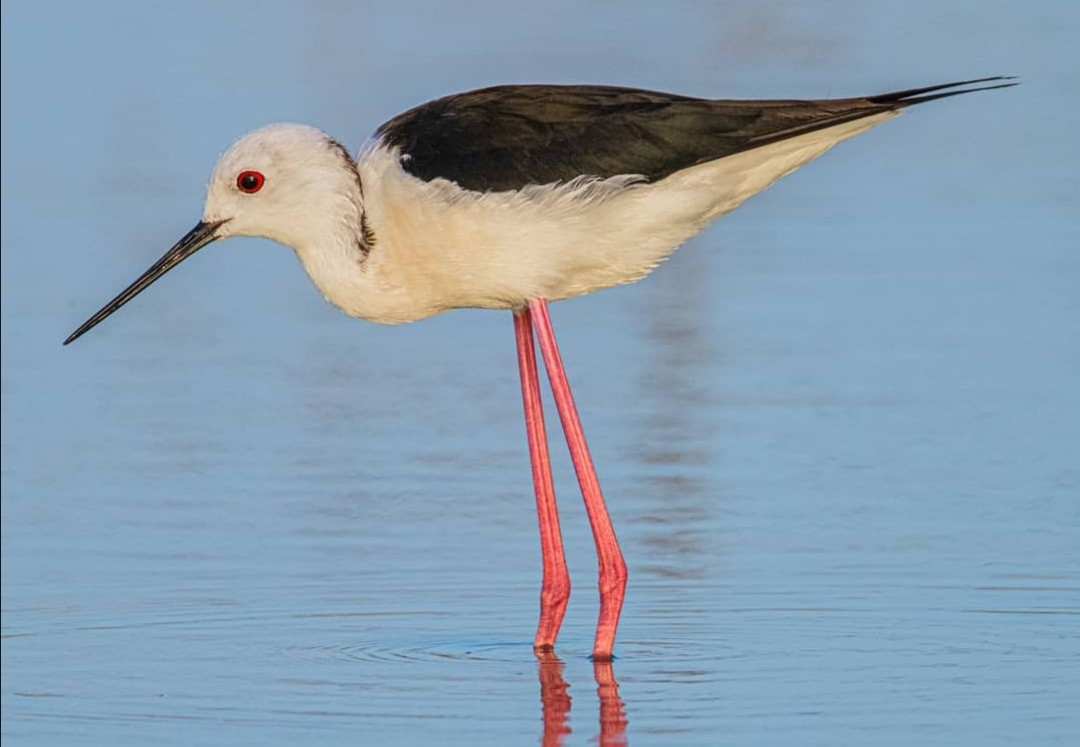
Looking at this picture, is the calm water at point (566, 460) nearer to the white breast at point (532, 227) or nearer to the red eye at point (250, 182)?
the white breast at point (532, 227)

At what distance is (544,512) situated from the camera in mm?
7348

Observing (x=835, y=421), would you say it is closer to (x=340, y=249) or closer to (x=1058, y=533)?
(x=1058, y=533)

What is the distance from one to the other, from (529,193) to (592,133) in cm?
25

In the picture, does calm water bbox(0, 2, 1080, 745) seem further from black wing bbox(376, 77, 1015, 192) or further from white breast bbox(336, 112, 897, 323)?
black wing bbox(376, 77, 1015, 192)

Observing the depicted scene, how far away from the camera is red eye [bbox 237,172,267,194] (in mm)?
7168

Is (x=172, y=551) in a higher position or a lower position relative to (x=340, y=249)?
lower

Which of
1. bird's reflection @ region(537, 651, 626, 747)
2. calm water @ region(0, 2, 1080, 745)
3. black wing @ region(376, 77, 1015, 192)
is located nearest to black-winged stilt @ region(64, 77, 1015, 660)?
black wing @ region(376, 77, 1015, 192)

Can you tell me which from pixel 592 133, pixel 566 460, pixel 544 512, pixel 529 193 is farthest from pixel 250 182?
pixel 566 460

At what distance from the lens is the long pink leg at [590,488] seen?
23.3 feet

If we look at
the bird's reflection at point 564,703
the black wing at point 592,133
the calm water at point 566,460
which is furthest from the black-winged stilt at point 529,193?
the calm water at point 566,460

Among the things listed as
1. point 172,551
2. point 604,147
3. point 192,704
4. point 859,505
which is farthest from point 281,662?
point 859,505

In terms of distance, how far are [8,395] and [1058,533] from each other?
4085mm

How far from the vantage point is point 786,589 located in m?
7.30

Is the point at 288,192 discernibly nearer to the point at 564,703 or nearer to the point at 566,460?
the point at 564,703
